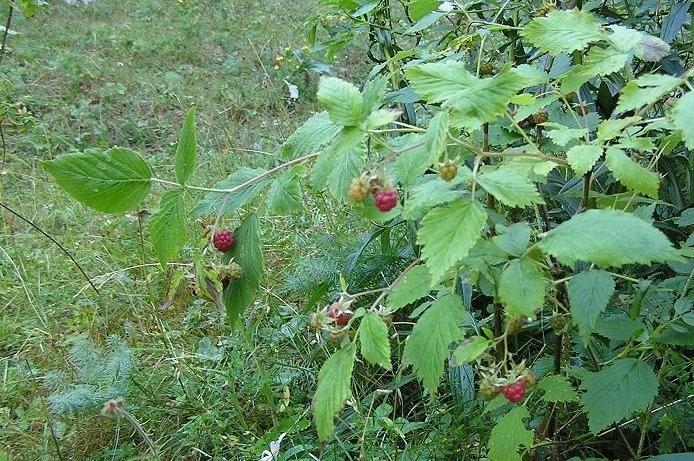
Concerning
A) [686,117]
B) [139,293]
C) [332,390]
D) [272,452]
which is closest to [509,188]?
[686,117]

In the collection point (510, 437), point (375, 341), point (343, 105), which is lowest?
point (510, 437)

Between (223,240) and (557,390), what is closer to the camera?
(223,240)

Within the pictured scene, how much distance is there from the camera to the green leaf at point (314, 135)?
28.7 inches

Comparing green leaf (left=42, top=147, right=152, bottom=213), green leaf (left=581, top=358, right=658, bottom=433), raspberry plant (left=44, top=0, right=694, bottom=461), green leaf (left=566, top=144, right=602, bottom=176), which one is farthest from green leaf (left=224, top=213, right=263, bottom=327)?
green leaf (left=581, top=358, right=658, bottom=433)

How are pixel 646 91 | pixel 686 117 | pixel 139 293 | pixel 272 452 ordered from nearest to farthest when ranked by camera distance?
pixel 686 117, pixel 646 91, pixel 272 452, pixel 139 293

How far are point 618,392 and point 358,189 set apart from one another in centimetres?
47

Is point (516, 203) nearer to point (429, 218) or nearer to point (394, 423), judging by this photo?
point (429, 218)

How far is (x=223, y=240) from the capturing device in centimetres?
77

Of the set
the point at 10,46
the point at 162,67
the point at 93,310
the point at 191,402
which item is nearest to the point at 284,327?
the point at 191,402

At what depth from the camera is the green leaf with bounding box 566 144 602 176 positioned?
0.65 m

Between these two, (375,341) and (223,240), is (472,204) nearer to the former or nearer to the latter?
(375,341)

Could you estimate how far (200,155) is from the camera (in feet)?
10.1

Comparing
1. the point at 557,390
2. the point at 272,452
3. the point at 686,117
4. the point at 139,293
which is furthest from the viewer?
the point at 139,293

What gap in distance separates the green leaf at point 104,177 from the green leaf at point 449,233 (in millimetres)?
330
